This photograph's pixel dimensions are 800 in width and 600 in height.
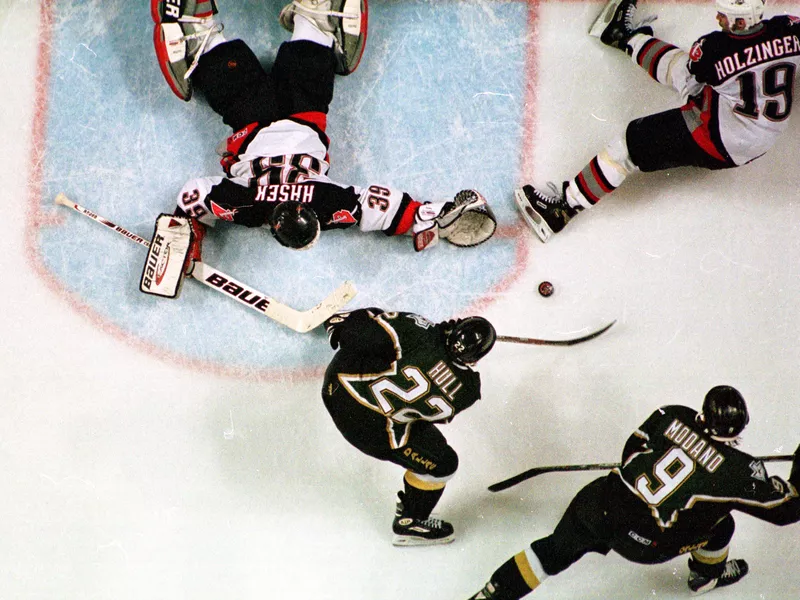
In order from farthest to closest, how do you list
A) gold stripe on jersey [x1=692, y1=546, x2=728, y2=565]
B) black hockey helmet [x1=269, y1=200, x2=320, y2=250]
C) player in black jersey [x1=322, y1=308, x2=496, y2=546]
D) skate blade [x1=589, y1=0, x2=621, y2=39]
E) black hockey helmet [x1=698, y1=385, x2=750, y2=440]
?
skate blade [x1=589, y1=0, x2=621, y2=39], gold stripe on jersey [x1=692, y1=546, x2=728, y2=565], black hockey helmet [x1=269, y1=200, x2=320, y2=250], player in black jersey [x1=322, y1=308, x2=496, y2=546], black hockey helmet [x1=698, y1=385, x2=750, y2=440]

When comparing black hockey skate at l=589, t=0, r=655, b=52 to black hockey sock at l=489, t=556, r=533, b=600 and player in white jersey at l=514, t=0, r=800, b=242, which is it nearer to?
player in white jersey at l=514, t=0, r=800, b=242

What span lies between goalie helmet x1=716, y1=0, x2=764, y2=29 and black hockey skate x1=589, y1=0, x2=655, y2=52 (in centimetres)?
60

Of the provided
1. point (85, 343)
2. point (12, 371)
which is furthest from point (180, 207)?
point (12, 371)

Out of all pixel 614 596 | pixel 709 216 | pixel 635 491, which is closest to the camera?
pixel 635 491

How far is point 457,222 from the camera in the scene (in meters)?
3.97

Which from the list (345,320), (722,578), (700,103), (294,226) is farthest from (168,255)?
(722,578)

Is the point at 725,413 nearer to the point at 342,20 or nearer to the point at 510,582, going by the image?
the point at 510,582

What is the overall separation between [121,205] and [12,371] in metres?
0.84

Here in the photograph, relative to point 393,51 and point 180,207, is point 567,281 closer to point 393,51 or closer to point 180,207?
point 393,51

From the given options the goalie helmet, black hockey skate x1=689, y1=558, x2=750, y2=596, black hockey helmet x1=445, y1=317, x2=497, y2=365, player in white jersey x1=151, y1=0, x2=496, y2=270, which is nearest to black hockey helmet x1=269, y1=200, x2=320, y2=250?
player in white jersey x1=151, y1=0, x2=496, y2=270

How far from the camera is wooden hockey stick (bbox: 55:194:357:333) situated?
404 cm

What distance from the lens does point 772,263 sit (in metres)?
4.13

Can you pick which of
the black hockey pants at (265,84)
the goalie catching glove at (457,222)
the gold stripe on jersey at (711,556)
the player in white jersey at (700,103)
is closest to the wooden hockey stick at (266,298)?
the goalie catching glove at (457,222)

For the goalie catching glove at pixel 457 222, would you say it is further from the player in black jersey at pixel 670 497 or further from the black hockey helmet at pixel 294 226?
the player in black jersey at pixel 670 497
